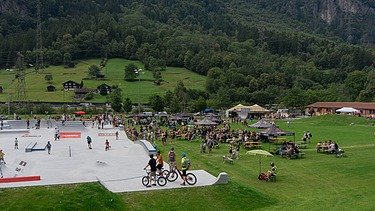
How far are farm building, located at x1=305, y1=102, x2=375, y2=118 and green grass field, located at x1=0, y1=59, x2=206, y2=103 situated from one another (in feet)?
113

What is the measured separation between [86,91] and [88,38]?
60.9 m

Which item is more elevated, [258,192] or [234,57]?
[234,57]

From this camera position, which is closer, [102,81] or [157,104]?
[157,104]

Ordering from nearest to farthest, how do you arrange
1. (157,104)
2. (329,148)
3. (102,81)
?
(329,148) → (157,104) → (102,81)

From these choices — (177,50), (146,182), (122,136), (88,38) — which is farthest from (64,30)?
(146,182)

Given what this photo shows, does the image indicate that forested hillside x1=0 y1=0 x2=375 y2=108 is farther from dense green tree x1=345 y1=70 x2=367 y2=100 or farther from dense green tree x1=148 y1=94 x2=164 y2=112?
dense green tree x1=148 y1=94 x2=164 y2=112

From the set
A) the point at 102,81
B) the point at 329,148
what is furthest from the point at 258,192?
the point at 102,81

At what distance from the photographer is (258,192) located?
21547 millimetres

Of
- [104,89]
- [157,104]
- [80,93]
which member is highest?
[104,89]

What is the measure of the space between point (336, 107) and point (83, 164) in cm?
6340

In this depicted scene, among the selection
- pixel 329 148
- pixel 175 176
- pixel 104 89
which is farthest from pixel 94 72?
pixel 175 176

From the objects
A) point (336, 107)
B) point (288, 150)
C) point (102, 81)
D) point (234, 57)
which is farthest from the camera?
point (234, 57)

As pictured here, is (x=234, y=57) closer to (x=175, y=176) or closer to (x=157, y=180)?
(x=175, y=176)

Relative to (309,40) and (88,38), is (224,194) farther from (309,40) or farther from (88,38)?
(309,40)
